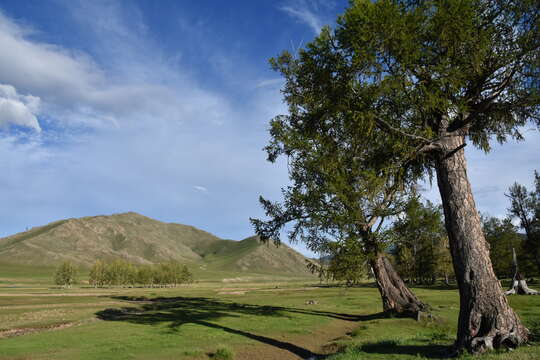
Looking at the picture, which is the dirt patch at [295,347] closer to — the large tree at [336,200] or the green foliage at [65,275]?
the large tree at [336,200]

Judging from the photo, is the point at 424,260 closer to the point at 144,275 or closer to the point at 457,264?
the point at 457,264

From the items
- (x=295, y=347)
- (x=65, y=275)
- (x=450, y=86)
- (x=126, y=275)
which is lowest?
(x=126, y=275)

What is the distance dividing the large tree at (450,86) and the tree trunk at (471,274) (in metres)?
0.03

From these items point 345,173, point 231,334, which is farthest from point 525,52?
point 231,334

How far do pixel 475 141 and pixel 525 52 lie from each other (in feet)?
17.6

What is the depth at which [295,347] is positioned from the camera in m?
20.9

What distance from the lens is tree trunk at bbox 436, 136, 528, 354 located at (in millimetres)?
10406

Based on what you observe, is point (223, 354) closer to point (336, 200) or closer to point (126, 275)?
point (336, 200)

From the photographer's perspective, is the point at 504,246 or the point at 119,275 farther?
the point at 119,275

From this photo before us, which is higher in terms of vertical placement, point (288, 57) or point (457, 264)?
point (288, 57)

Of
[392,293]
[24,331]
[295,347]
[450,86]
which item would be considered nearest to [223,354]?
[295,347]

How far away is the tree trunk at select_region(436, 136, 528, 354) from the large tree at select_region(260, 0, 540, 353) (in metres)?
0.03

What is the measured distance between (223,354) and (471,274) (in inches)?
521

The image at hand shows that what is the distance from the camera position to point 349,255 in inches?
900
